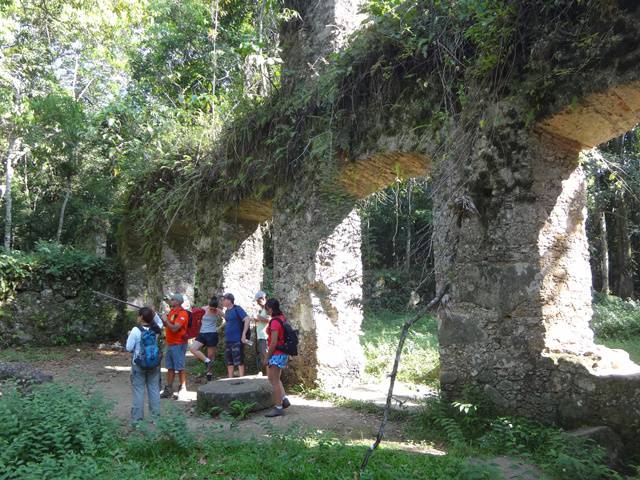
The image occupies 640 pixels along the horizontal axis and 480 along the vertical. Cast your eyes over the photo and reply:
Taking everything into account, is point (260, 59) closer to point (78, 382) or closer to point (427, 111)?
point (427, 111)

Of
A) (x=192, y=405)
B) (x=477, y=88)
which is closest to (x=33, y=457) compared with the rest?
(x=192, y=405)

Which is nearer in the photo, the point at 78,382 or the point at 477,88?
the point at 477,88

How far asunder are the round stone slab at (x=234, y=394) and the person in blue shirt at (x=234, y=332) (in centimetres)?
119

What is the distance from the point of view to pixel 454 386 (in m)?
4.88

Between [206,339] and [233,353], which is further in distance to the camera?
[206,339]

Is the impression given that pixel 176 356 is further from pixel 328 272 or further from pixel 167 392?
pixel 328 272

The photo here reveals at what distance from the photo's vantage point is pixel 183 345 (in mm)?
7027

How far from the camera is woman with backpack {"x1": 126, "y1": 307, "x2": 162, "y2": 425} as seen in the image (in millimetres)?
5496

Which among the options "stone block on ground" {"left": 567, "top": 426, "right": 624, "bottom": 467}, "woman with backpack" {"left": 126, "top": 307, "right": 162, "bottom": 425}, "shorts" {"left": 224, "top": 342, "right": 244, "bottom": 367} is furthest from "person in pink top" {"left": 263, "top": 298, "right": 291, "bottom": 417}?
"stone block on ground" {"left": 567, "top": 426, "right": 624, "bottom": 467}

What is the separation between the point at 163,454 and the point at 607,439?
11.5 ft

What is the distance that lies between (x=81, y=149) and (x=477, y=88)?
50.3 ft

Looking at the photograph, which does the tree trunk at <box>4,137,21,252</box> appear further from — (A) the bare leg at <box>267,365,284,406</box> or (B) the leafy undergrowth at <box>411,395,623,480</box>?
(B) the leafy undergrowth at <box>411,395,623,480</box>

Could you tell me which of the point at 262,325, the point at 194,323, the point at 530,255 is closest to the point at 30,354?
the point at 194,323

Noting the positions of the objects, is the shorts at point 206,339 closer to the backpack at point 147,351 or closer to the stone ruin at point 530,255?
the backpack at point 147,351
